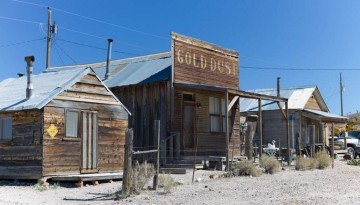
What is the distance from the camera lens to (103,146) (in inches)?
680

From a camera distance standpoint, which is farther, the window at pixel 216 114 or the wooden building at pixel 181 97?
the window at pixel 216 114

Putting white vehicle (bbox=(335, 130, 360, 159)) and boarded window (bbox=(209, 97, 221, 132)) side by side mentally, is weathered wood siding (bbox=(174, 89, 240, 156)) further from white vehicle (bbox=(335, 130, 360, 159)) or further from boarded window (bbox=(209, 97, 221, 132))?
white vehicle (bbox=(335, 130, 360, 159))

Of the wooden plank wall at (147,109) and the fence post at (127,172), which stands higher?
the wooden plank wall at (147,109)

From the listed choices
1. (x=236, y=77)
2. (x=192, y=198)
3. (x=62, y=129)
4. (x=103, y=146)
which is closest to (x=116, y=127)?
(x=103, y=146)

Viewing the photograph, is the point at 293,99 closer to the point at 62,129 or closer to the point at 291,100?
the point at 291,100

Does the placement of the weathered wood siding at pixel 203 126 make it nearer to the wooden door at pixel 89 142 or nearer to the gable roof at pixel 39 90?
the wooden door at pixel 89 142

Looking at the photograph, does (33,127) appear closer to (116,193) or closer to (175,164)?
(116,193)

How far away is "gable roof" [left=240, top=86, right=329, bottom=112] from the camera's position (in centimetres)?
3325

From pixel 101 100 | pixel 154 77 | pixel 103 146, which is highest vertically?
pixel 154 77

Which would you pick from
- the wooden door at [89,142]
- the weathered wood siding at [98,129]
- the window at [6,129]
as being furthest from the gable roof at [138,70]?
the window at [6,129]

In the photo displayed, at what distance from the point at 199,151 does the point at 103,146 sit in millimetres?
6099

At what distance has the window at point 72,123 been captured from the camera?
1628 cm

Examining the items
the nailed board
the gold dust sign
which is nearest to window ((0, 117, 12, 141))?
the nailed board

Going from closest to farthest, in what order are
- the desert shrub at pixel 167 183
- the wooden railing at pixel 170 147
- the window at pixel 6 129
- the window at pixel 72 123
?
the desert shrub at pixel 167 183
the window at pixel 72 123
the window at pixel 6 129
the wooden railing at pixel 170 147
